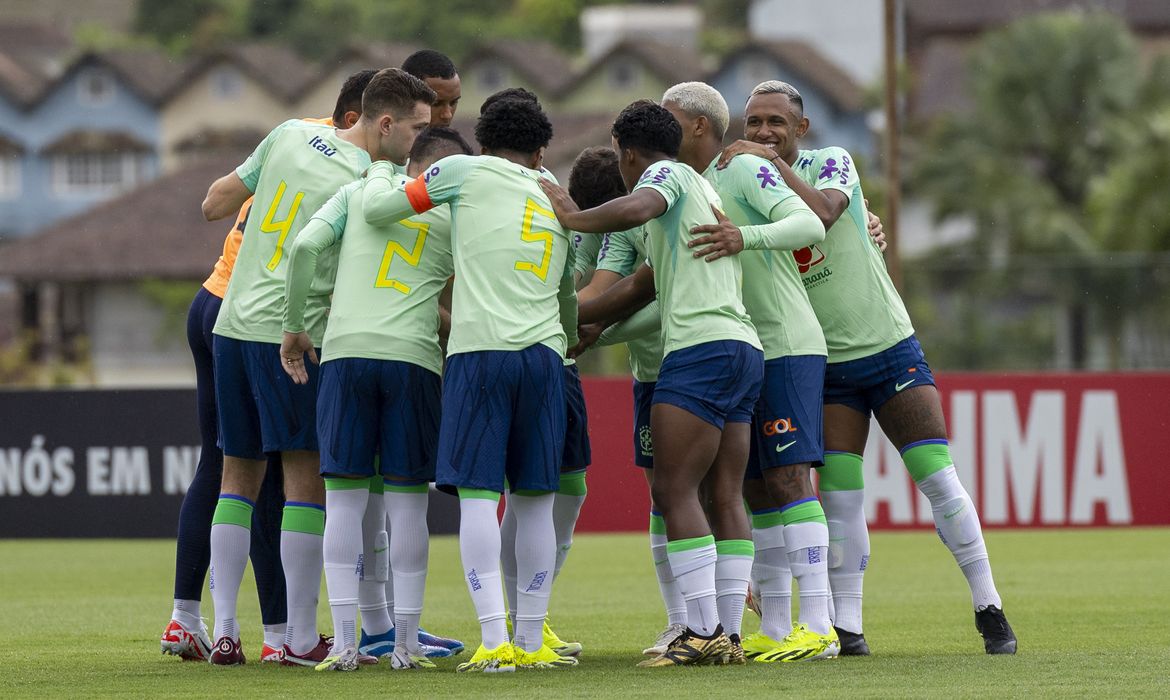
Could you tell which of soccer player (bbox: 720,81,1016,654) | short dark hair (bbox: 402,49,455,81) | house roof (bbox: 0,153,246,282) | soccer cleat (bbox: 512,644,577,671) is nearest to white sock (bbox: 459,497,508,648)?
soccer cleat (bbox: 512,644,577,671)

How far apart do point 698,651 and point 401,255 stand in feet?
6.35

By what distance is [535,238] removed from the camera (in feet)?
22.3

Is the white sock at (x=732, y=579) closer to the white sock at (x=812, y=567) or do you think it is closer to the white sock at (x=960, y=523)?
the white sock at (x=812, y=567)

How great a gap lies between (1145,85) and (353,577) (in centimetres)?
5016

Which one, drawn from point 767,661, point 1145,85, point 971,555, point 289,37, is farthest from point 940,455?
point 289,37

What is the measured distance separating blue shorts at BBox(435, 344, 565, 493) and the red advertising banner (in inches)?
305

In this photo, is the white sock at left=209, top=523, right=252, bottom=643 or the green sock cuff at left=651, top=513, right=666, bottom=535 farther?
the green sock cuff at left=651, top=513, right=666, bottom=535

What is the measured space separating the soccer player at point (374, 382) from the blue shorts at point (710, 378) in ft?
3.10

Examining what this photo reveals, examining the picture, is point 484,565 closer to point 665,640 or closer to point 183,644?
point 665,640

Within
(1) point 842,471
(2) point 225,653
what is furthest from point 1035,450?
(2) point 225,653

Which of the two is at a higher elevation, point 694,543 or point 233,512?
point 233,512

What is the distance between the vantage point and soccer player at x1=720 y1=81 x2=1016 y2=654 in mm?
7391

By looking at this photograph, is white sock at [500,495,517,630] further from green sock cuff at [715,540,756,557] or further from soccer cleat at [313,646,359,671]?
green sock cuff at [715,540,756,557]

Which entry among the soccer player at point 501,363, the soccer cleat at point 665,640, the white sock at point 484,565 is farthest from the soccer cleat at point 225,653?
the soccer cleat at point 665,640
